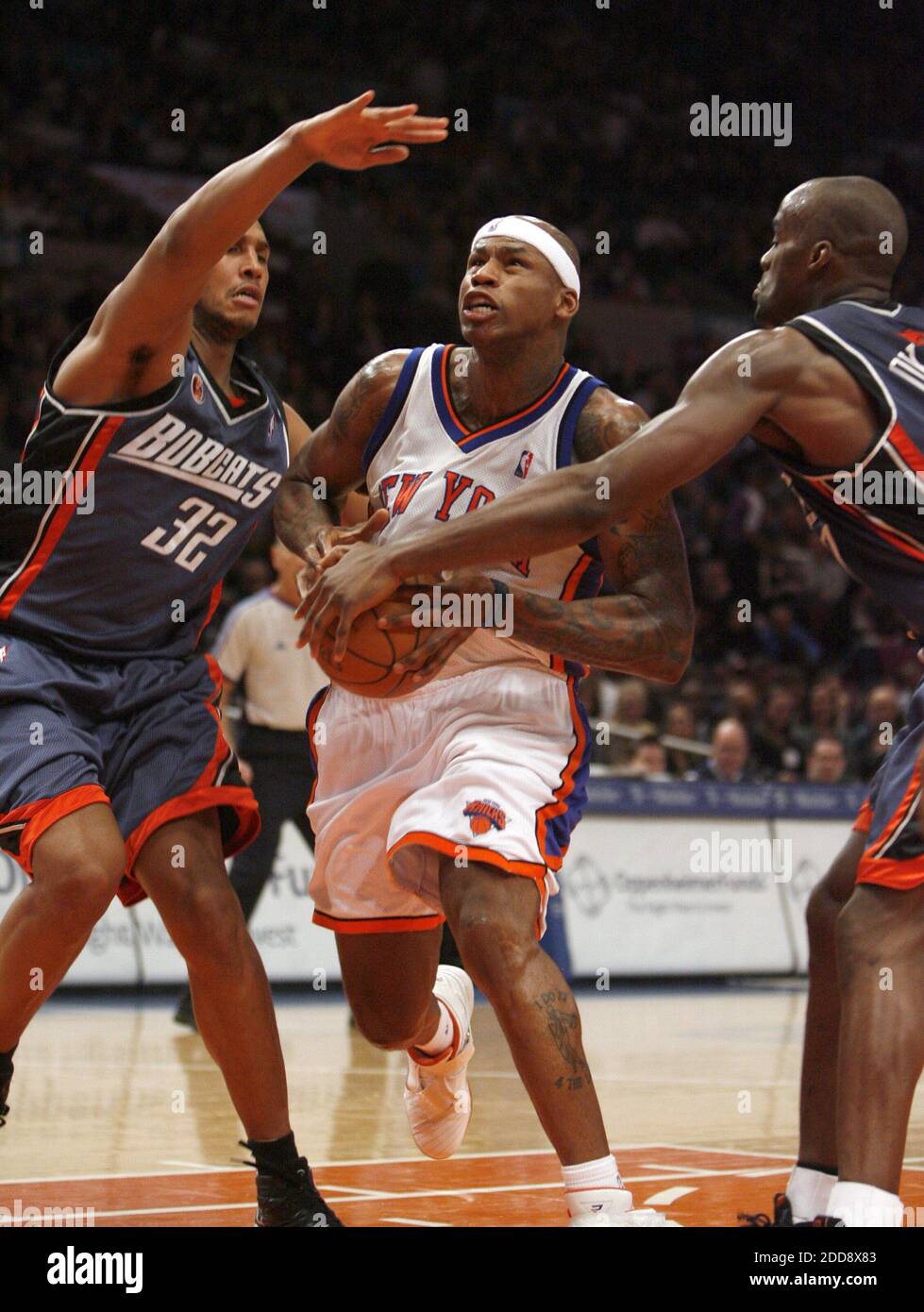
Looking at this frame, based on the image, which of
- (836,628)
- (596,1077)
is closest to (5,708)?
(596,1077)

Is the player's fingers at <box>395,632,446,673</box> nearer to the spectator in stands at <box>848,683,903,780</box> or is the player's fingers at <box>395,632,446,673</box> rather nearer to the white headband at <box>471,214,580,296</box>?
the white headband at <box>471,214,580,296</box>

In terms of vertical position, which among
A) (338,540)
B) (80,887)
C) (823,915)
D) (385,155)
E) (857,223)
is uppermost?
(385,155)

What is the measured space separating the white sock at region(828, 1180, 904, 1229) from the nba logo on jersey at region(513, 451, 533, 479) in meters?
1.78

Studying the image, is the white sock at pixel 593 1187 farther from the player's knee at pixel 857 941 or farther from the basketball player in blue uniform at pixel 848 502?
the player's knee at pixel 857 941

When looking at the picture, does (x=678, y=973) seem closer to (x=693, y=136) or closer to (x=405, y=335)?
(x=405, y=335)

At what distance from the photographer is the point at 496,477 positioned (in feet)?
14.3

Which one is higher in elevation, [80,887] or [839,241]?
[839,241]

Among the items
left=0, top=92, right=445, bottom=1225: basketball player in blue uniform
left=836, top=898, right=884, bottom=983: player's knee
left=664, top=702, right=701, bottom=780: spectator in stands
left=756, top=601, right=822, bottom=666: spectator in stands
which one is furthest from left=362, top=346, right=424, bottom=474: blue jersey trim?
left=756, top=601, right=822, bottom=666: spectator in stands

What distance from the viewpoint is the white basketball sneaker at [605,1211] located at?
11.9 ft

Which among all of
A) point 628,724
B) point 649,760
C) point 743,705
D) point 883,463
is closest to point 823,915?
point 883,463

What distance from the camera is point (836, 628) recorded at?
703 inches

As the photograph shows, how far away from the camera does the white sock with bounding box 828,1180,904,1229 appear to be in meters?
3.44

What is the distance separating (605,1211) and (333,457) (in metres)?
2.07

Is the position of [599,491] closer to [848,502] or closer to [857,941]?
[848,502]
